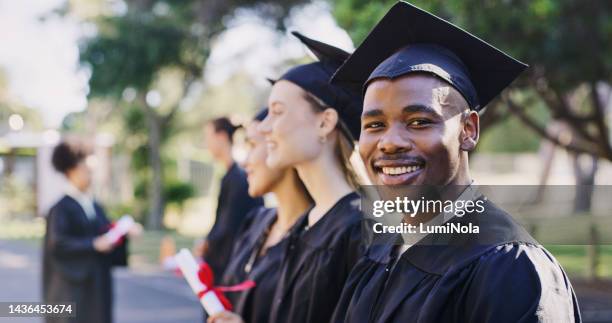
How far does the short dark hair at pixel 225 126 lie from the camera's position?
5914mm

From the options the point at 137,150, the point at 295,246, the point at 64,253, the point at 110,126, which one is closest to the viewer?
the point at 295,246

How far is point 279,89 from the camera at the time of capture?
2959 mm

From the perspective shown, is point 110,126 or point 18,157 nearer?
point 18,157

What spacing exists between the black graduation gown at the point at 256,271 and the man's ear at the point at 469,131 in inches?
50.5

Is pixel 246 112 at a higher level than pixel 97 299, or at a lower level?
higher

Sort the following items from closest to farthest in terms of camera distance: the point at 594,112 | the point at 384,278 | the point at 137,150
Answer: the point at 384,278 < the point at 594,112 < the point at 137,150

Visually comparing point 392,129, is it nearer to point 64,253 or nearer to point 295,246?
point 295,246

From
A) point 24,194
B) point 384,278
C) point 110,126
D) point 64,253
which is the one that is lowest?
point 384,278

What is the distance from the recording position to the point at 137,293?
36.3ft

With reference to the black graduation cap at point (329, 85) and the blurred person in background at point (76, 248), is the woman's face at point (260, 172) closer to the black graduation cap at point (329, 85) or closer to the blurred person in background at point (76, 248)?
the black graduation cap at point (329, 85)

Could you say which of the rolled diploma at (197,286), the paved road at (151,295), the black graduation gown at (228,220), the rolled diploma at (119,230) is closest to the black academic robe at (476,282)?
the rolled diploma at (197,286)

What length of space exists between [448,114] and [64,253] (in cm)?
431

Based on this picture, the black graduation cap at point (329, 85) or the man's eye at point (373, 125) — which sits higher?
the black graduation cap at point (329, 85)

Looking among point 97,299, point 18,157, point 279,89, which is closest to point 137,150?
point 18,157
